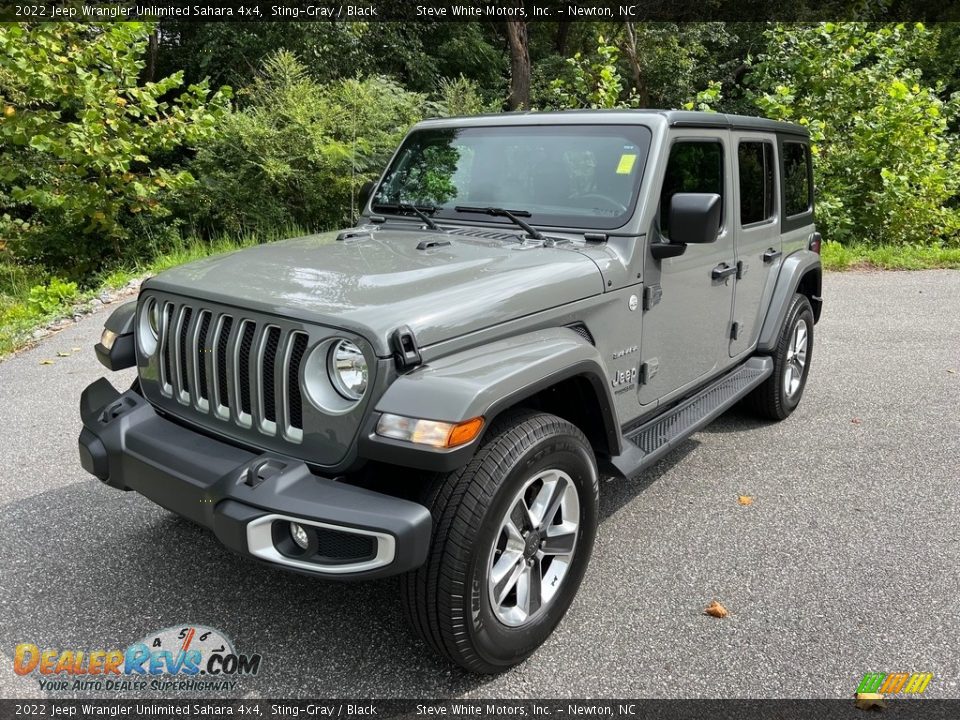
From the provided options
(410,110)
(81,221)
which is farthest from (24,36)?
(410,110)

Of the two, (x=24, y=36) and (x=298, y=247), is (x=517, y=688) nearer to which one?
(x=298, y=247)

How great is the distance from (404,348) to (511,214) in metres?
1.38

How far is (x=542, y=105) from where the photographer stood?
17609 millimetres

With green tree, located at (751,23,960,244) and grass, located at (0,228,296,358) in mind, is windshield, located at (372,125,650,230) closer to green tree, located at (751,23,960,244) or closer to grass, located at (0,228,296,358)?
grass, located at (0,228,296,358)

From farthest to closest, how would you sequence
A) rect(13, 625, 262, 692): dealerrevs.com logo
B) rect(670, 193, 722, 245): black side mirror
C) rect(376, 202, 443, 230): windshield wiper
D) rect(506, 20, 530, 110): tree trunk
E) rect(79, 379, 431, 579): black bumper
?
rect(506, 20, 530, 110): tree trunk → rect(376, 202, 443, 230): windshield wiper → rect(670, 193, 722, 245): black side mirror → rect(13, 625, 262, 692): dealerrevs.com logo → rect(79, 379, 431, 579): black bumper

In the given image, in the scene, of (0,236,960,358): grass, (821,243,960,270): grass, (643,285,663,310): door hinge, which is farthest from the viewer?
(821,243,960,270): grass

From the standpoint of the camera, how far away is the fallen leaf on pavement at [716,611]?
300 cm

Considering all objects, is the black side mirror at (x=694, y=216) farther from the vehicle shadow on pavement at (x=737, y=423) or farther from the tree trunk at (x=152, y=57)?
the tree trunk at (x=152, y=57)

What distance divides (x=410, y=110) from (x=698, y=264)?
977 cm

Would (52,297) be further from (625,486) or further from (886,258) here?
(886,258)

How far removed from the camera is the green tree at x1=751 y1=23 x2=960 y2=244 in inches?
443

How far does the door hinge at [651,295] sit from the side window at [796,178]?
1814 mm

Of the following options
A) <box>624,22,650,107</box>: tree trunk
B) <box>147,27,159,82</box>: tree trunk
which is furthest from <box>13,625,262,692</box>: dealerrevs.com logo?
<box>624,22,650,107</box>: tree trunk

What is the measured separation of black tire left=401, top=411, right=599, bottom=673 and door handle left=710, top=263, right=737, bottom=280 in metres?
1.65
